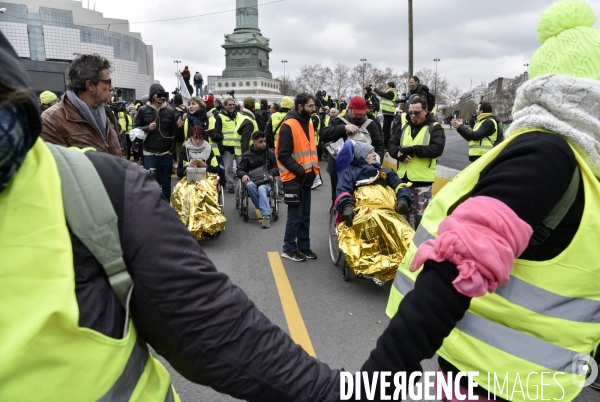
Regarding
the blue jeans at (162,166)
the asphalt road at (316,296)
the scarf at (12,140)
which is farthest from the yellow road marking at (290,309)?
the blue jeans at (162,166)

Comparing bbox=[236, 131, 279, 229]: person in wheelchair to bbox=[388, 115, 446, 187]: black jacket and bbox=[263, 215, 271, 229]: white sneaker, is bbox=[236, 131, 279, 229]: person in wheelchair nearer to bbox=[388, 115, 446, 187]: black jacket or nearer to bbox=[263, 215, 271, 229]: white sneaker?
bbox=[263, 215, 271, 229]: white sneaker

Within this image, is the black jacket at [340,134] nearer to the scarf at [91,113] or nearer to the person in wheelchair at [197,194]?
the person in wheelchair at [197,194]

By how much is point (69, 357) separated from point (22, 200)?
303 mm

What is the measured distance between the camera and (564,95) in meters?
1.18

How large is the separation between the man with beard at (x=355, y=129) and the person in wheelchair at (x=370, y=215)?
1012 millimetres

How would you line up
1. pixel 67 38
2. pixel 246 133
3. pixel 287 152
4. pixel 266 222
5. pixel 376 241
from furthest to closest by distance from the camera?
pixel 67 38 < pixel 246 133 < pixel 266 222 < pixel 287 152 < pixel 376 241

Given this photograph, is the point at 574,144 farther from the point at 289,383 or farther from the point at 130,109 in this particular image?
the point at 130,109

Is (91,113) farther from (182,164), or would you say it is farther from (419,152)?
(419,152)

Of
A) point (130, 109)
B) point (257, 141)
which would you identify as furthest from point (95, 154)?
point (130, 109)

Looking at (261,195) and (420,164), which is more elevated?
(420,164)

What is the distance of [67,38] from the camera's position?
220ft

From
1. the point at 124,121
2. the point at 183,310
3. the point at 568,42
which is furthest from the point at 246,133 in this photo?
the point at 183,310

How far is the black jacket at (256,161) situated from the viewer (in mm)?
7516

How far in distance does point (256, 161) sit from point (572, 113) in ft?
21.6
